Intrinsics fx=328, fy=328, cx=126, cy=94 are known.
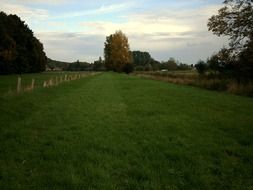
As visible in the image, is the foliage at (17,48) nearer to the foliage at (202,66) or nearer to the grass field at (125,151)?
the foliage at (202,66)

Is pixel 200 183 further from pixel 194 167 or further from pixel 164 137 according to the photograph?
pixel 164 137

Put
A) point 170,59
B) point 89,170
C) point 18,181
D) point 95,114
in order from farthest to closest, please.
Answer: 1. point 170,59
2. point 95,114
3. point 89,170
4. point 18,181

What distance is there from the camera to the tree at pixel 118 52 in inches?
3787

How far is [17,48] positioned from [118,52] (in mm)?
30761

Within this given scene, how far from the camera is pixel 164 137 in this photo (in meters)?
9.19

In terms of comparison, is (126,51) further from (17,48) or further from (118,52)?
(17,48)

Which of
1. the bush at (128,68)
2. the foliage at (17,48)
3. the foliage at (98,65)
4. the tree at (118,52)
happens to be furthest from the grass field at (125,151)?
the foliage at (98,65)

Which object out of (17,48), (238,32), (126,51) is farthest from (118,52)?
(238,32)

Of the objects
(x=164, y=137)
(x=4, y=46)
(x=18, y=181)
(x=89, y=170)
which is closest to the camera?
(x=18, y=181)

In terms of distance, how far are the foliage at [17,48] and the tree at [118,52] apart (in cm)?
2058

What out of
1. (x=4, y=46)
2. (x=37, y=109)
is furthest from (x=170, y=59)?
(x=37, y=109)

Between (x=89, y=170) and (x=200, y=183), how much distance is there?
2092mm

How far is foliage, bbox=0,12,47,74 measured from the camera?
206 ft

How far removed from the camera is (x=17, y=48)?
247 feet
